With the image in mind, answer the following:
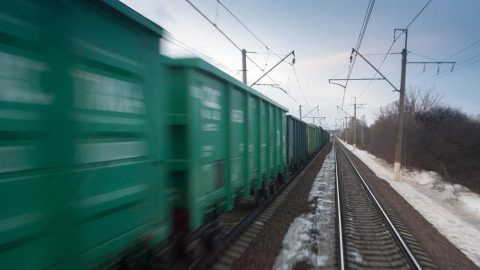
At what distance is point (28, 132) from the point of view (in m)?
2.28

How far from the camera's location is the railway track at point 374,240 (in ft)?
21.7

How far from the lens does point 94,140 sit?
2902 mm

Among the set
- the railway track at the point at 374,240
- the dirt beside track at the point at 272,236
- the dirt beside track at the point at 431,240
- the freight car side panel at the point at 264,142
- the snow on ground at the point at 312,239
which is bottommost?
the dirt beside track at the point at 431,240

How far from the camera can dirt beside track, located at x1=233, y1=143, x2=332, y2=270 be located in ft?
20.8

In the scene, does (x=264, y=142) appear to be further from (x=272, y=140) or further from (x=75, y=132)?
(x=75, y=132)

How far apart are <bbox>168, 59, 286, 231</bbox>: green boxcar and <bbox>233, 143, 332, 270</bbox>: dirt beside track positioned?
3.56 ft

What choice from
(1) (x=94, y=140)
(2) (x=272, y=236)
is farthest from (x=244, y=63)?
(1) (x=94, y=140)

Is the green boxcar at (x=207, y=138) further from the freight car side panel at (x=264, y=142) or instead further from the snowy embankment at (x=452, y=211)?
the snowy embankment at (x=452, y=211)

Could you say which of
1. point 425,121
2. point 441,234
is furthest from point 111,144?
point 425,121

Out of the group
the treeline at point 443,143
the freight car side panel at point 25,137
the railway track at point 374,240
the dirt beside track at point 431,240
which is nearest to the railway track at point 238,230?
the railway track at point 374,240

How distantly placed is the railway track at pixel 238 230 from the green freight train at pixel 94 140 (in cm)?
110

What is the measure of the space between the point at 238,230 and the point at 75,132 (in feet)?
19.4

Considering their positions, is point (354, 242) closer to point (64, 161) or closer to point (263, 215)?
point (263, 215)

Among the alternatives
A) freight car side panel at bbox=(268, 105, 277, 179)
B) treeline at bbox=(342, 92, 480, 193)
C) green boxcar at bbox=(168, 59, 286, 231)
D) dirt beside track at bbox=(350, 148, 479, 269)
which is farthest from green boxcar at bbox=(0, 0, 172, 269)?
treeline at bbox=(342, 92, 480, 193)
